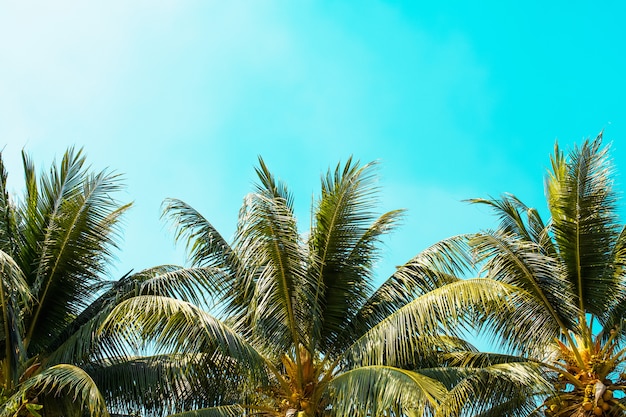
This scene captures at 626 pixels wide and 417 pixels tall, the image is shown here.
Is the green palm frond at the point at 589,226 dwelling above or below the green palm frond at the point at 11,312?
above

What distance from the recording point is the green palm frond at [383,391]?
28.8ft

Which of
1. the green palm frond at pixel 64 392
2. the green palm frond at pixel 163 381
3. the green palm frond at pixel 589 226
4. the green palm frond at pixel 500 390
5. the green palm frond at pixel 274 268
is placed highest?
the green palm frond at pixel 589 226

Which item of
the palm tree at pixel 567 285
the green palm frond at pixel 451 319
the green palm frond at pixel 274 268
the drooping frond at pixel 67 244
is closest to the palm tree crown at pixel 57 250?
the drooping frond at pixel 67 244

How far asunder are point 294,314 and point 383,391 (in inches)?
105

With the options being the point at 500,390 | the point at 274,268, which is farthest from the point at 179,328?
the point at 500,390

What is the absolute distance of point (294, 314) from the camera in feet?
37.8

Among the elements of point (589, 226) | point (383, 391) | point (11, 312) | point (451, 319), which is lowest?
point (383, 391)

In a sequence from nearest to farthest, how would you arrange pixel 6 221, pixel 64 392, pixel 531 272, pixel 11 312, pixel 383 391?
1. pixel 383 391
2. pixel 11 312
3. pixel 64 392
4. pixel 6 221
5. pixel 531 272

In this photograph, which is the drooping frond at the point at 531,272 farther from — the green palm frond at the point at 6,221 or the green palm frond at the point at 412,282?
the green palm frond at the point at 6,221

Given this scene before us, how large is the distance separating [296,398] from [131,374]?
89.4 inches

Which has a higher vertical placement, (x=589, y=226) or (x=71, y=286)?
(x=589, y=226)

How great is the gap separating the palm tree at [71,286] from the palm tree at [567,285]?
15.2 ft

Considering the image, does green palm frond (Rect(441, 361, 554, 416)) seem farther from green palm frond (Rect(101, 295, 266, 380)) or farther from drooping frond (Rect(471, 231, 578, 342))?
green palm frond (Rect(101, 295, 266, 380))

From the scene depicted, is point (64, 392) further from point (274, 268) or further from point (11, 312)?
point (274, 268)
